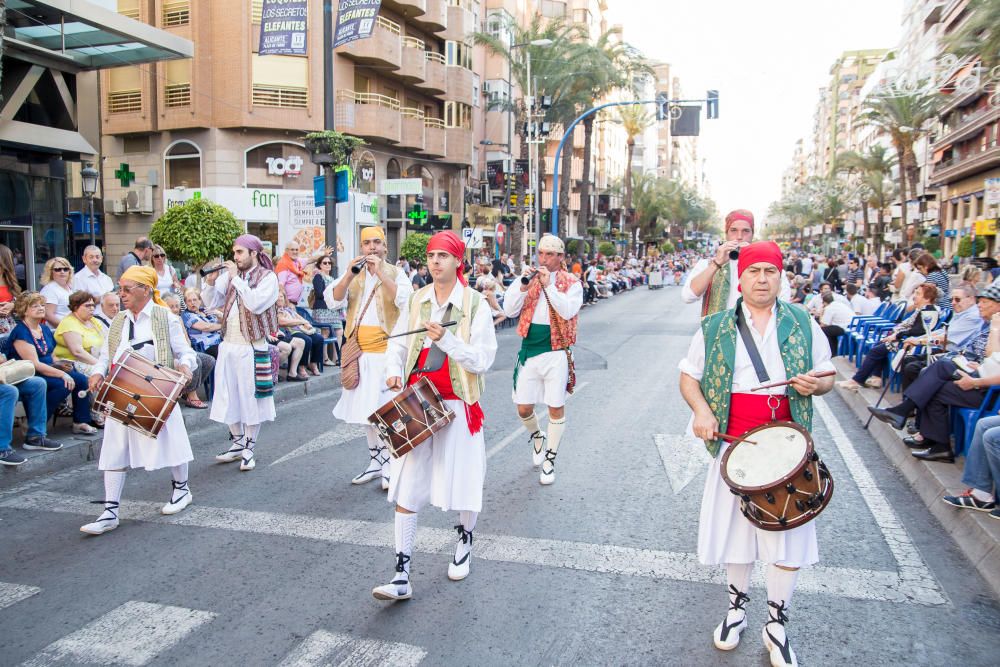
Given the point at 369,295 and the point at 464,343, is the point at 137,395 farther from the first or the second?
the point at 464,343

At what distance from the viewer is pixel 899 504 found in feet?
20.2

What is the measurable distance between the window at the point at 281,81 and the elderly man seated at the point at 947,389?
83.6ft

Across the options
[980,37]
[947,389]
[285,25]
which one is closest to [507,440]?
[947,389]

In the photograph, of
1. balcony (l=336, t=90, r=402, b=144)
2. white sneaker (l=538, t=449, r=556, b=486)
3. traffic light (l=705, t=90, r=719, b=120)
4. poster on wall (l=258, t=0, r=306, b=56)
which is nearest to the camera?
white sneaker (l=538, t=449, r=556, b=486)

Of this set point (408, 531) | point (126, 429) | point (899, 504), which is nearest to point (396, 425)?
point (408, 531)

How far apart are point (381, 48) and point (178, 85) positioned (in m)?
7.83

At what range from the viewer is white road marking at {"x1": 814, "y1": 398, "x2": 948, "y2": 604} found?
4.52 m

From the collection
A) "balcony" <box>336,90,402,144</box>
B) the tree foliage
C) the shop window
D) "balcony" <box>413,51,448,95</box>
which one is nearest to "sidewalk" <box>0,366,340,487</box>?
the tree foliage

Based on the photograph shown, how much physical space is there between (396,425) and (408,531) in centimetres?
62

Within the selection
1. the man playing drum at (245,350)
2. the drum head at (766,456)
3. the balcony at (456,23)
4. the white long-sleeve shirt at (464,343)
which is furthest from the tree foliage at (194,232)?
the balcony at (456,23)

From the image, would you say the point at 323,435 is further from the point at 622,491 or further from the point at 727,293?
the point at 727,293

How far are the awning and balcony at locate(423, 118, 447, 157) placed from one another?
1728 centimetres

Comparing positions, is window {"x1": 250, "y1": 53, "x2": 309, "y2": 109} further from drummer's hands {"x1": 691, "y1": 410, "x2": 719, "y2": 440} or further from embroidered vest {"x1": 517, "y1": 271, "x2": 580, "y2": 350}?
drummer's hands {"x1": 691, "y1": 410, "x2": 719, "y2": 440}

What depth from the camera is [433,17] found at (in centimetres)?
3578
